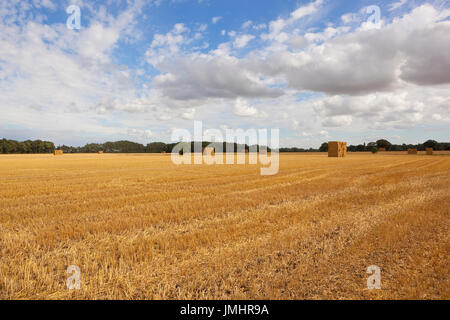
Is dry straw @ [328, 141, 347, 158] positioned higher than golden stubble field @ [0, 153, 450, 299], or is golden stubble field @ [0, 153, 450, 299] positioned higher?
dry straw @ [328, 141, 347, 158]

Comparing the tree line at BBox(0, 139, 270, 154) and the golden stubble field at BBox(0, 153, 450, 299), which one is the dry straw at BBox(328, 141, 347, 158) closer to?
the tree line at BBox(0, 139, 270, 154)

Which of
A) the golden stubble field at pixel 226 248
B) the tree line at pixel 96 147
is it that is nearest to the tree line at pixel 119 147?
the tree line at pixel 96 147

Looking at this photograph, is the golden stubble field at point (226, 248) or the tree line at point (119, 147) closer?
the golden stubble field at point (226, 248)

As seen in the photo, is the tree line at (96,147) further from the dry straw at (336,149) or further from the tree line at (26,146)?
the dry straw at (336,149)

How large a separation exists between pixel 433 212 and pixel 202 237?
269 inches

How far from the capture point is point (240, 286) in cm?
326

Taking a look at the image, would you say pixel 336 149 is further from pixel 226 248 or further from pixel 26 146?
pixel 26 146

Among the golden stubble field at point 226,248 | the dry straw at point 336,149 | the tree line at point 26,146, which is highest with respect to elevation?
the tree line at point 26,146

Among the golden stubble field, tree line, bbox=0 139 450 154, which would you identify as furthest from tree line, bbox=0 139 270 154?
the golden stubble field

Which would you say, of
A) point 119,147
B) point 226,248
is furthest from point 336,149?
point 119,147

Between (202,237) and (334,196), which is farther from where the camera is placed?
(334,196)

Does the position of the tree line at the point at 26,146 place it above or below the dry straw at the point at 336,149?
above
